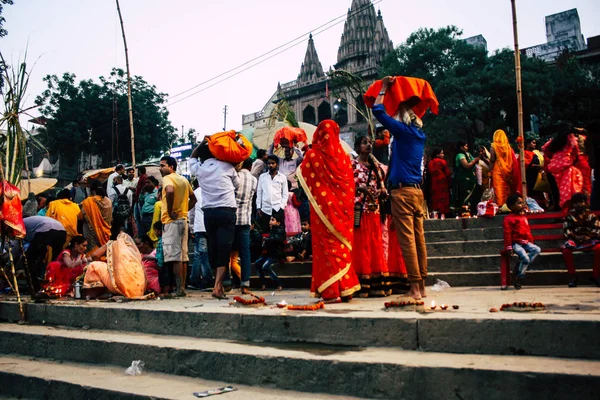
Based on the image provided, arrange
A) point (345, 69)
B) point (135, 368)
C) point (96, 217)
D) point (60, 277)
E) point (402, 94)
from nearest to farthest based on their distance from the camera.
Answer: point (135, 368)
point (402, 94)
point (60, 277)
point (96, 217)
point (345, 69)

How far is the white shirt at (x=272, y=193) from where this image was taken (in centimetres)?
832

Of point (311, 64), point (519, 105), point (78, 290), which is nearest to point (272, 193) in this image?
point (78, 290)

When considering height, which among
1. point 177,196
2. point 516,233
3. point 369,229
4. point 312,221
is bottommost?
point 516,233

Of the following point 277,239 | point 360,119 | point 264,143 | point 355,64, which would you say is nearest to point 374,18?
point 355,64

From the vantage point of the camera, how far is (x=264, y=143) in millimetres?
18250

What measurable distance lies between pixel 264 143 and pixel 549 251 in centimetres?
1321

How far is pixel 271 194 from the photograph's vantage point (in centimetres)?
832

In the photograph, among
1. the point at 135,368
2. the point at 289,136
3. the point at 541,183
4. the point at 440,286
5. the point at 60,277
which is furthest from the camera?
the point at 289,136

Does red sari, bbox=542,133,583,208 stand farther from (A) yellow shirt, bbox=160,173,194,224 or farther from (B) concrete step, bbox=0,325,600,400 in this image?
(A) yellow shirt, bbox=160,173,194,224

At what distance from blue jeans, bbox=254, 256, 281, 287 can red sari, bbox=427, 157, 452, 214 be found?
14.7 ft

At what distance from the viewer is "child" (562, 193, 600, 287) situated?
550 centimetres

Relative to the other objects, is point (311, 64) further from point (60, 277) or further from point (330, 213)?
point (330, 213)

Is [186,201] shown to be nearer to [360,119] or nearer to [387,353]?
[387,353]

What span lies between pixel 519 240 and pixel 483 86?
28.7 m
